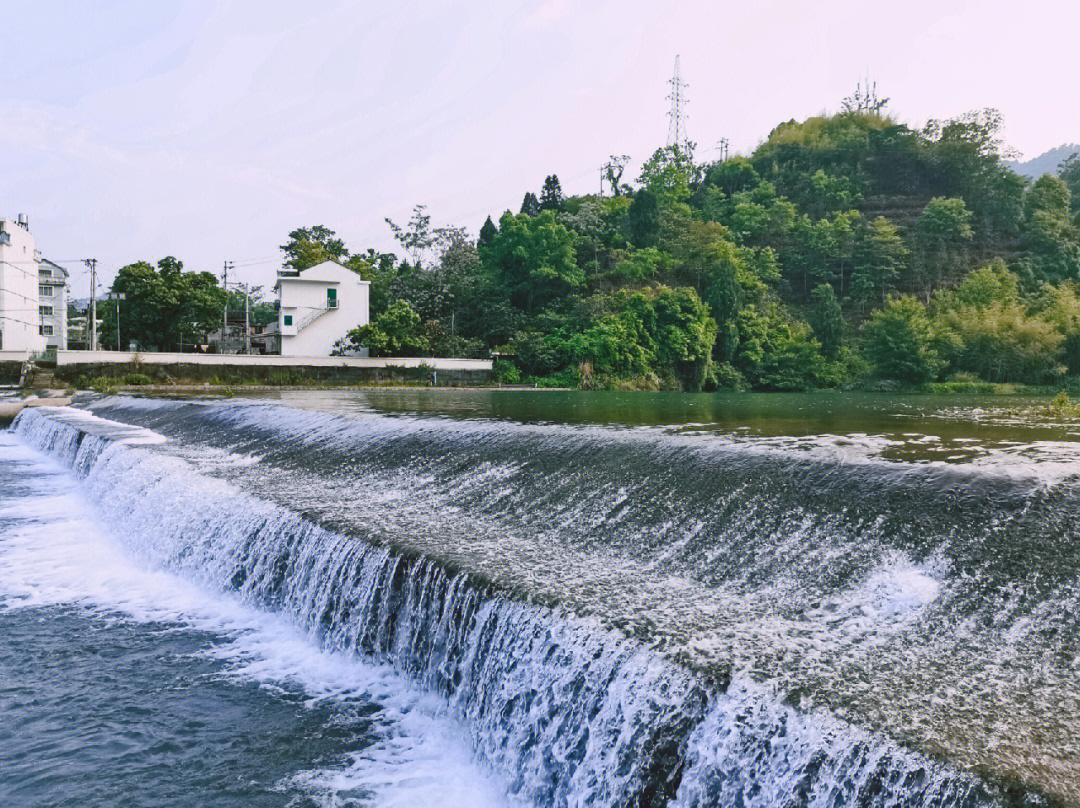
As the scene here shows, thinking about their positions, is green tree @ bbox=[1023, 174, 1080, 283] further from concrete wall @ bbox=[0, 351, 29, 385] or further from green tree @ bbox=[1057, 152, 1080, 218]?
concrete wall @ bbox=[0, 351, 29, 385]

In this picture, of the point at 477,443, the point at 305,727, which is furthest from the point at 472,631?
the point at 477,443

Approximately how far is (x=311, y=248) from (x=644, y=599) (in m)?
52.3

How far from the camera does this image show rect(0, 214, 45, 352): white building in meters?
40.2

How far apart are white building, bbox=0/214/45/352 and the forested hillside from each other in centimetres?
1571

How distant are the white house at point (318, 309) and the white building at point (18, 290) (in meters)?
12.0

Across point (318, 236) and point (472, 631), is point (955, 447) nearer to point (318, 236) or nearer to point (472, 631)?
point (472, 631)

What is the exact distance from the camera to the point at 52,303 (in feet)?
173

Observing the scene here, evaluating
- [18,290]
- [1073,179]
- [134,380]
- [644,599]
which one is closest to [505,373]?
[134,380]

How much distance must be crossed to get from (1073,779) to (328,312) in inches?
1598

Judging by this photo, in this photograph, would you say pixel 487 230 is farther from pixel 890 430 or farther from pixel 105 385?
pixel 890 430

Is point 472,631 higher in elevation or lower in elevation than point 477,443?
lower

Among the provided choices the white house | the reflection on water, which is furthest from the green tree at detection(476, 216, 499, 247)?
the reflection on water

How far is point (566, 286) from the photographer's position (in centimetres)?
4516

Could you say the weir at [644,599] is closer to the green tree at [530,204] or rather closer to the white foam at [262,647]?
the white foam at [262,647]
